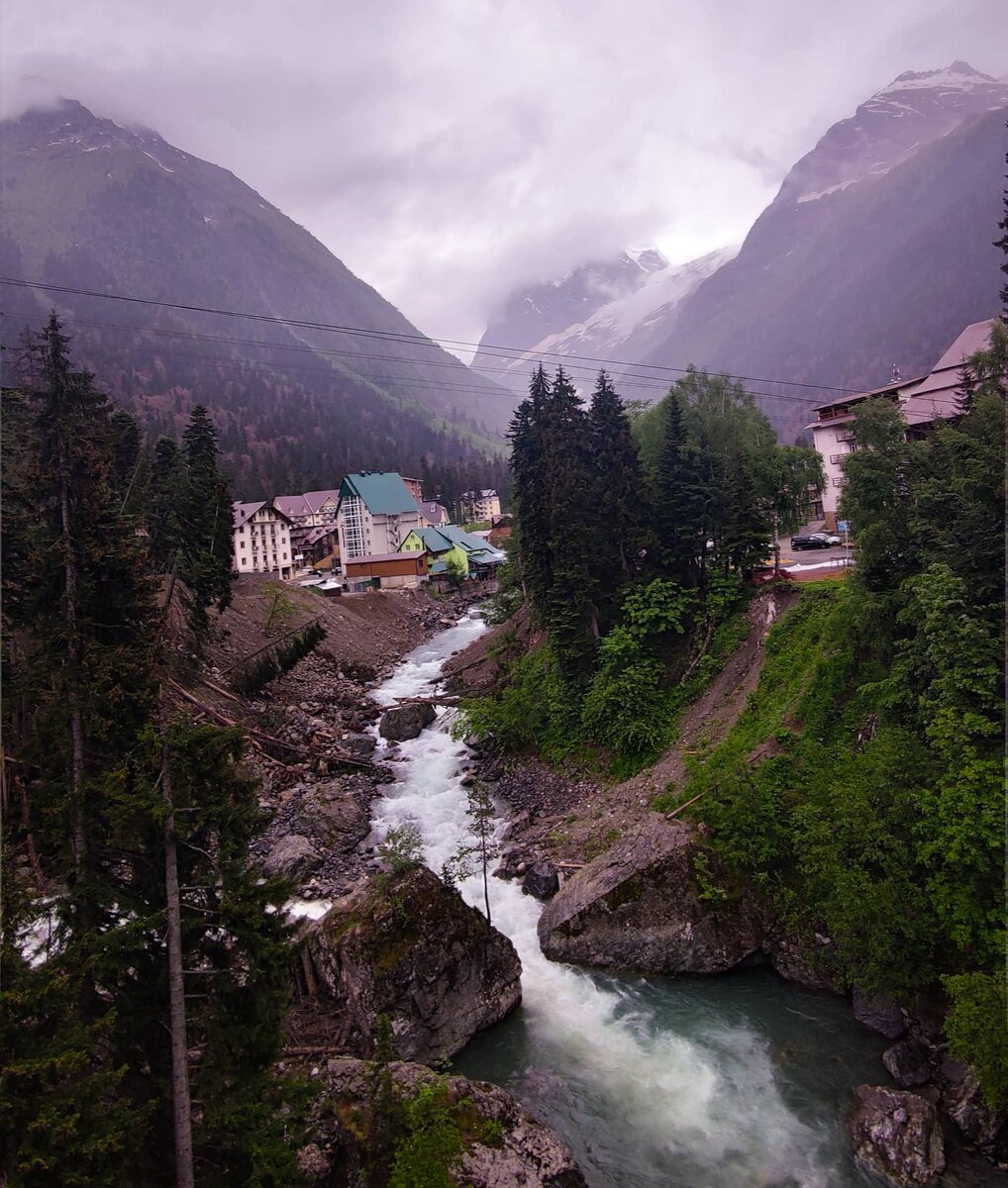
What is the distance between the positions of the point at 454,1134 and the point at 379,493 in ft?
249

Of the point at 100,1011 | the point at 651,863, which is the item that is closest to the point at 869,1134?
the point at 651,863

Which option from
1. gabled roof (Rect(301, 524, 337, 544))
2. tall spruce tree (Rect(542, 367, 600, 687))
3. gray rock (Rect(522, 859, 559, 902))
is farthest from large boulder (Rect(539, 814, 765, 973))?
gabled roof (Rect(301, 524, 337, 544))

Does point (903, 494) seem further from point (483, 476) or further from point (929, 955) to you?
point (483, 476)

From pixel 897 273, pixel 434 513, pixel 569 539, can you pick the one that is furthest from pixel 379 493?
pixel 897 273

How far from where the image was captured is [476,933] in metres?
16.7

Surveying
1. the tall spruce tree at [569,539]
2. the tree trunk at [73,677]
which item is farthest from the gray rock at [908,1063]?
the tall spruce tree at [569,539]

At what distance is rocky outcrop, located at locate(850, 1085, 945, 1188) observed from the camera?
38.7 feet

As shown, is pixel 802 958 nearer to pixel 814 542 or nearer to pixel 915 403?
pixel 814 542

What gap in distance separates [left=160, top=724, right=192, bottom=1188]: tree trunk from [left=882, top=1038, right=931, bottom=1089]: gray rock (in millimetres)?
13591

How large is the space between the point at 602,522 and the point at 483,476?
117017 millimetres

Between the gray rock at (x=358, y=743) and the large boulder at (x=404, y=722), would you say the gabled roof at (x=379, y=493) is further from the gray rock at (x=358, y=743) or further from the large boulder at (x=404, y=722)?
the gray rock at (x=358, y=743)

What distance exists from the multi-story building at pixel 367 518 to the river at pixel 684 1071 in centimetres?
6506

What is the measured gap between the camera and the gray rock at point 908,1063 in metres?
13.7

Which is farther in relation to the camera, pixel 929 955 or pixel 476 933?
pixel 476 933
